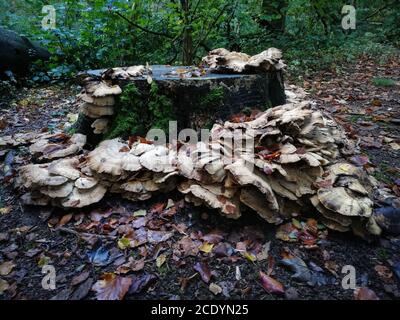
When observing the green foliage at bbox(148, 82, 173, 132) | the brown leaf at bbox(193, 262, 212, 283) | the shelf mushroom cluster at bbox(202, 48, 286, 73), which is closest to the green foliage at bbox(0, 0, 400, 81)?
the shelf mushroom cluster at bbox(202, 48, 286, 73)

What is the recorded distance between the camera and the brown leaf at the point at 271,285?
242 cm

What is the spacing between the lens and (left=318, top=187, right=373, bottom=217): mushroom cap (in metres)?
2.57

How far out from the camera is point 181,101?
3.97 meters

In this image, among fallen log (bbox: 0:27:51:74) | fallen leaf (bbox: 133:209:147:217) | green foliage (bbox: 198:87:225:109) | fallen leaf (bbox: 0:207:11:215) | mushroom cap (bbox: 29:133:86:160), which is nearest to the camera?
fallen leaf (bbox: 133:209:147:217)

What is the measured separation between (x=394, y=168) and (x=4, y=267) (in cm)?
438

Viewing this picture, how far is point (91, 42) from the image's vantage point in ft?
29.6

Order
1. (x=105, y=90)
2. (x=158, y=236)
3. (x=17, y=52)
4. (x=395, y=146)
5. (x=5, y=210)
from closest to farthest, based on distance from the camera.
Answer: (x=158, y=236), (x=5, y=210), (x=105, y=90), (x=395, y=146), (x=17, y=52)

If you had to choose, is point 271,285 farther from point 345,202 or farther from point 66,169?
point 66,169

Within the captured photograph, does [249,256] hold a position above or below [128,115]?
below

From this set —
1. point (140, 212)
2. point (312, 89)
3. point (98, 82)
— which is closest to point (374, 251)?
point (140, 212)

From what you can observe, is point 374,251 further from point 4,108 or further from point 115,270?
point 4,108

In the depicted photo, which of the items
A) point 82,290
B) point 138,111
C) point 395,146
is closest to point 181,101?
point 138,111

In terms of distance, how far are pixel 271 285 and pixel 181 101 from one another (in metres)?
2.47

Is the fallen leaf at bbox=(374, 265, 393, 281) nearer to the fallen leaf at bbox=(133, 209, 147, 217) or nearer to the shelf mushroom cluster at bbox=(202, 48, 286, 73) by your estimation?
the fallen leaf at bbox=(133, 209, 147, 217)
